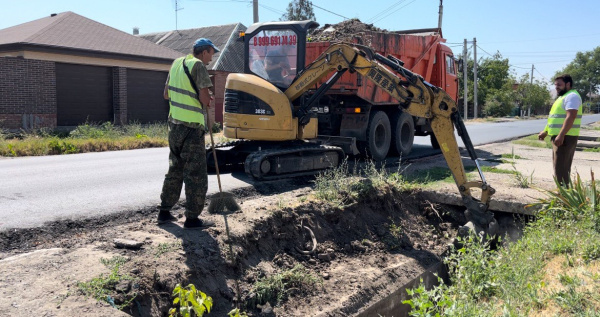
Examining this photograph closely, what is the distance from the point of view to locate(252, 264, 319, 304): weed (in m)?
5.01

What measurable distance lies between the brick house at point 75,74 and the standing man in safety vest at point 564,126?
16.3m

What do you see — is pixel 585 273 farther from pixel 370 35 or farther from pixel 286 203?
pixel 370 35

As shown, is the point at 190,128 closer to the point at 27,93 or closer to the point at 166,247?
the point at 166,247

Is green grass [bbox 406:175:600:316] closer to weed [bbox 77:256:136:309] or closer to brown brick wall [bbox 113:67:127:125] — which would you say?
weed [bbox 77:256:136:309]

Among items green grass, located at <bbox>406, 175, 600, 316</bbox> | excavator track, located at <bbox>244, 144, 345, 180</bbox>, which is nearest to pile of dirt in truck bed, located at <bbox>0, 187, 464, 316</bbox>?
excavator track, located at <bbox>244, 144, 345, 180</bbox>

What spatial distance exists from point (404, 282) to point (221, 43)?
2518 cm

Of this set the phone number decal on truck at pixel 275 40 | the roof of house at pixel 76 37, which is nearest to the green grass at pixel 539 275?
the phone number decal on truck at pixel 275 40

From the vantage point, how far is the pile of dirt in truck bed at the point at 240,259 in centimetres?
403

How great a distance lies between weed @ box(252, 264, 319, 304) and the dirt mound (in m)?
6.28

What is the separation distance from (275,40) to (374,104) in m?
2.59

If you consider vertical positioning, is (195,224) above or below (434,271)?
above

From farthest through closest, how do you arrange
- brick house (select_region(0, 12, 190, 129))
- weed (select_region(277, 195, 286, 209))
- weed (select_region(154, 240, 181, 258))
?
brick house (select_region(0, 12, 190, 129))
weed (select_region(277, 195, 286, 209))
weed (select_region(154, 240, 181, 258))

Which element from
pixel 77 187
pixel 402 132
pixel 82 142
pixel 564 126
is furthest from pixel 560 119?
pixel 82 142

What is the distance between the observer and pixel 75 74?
20297 mm
